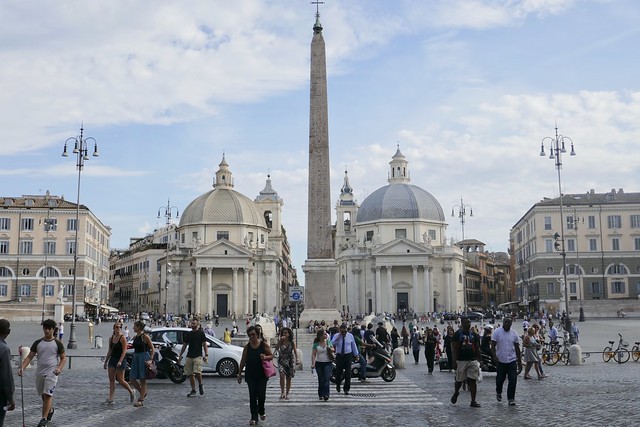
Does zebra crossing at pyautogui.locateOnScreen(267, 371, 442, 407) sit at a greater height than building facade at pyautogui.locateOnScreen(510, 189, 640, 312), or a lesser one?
lesser

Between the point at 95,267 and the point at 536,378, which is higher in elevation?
the point at 95,267

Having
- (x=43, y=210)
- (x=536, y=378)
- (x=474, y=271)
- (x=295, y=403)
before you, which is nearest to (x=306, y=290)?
(x=536, y=378)

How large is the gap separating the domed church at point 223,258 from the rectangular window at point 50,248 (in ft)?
52.5

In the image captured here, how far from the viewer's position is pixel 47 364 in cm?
1068

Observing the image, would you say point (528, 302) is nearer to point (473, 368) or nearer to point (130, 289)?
point (130, 289)

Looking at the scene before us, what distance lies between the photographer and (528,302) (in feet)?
257

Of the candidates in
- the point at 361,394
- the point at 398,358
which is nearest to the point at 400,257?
the point at 398,358

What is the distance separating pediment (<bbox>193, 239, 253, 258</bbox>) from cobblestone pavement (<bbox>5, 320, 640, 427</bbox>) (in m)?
62.5

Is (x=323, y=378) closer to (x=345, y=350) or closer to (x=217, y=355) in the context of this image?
(x=345, y=350)

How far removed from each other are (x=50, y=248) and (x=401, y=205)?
128 ft

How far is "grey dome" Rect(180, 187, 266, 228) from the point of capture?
88062mm

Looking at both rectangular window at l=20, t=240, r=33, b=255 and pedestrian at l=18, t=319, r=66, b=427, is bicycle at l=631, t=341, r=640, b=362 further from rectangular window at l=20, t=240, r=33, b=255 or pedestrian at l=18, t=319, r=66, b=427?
rectangular window at l=20, t=240, r=33, b=255

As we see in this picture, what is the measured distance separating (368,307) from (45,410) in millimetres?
75682

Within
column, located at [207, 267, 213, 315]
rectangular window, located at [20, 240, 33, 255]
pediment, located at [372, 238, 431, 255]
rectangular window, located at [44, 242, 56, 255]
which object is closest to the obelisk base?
rectangular window, located at [44, 242, 56, 255]
